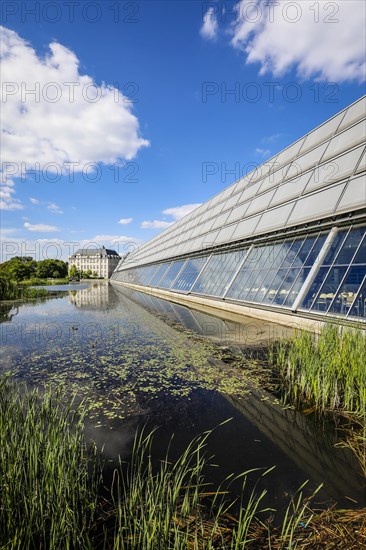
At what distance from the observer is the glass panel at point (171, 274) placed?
106 ft

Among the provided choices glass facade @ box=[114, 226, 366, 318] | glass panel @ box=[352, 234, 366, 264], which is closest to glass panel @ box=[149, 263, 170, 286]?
glass facade @ box=[114, 226, 366, 318]

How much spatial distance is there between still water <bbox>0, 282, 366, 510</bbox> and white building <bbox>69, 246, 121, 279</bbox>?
162m

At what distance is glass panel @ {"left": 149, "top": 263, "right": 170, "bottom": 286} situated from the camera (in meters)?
38.6

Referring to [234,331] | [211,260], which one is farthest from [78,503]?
[211,260]

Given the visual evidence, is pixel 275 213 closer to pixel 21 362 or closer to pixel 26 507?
pixel 21 362

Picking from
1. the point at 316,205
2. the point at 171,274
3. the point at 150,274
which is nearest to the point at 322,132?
the point at 316,205

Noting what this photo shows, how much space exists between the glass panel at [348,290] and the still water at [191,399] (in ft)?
7.36

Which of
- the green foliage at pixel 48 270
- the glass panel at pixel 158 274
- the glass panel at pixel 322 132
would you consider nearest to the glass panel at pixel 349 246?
the glass panel at pixel 322 132

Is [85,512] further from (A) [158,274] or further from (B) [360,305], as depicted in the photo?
(A) [158,274]

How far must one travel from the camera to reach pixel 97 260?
171875mm

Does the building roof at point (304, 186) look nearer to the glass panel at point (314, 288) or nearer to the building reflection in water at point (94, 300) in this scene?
the glass panel at point (314, 288)

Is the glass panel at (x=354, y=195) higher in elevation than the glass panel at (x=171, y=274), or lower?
higher

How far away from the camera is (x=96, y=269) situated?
172 meters

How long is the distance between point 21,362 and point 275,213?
1528cm
